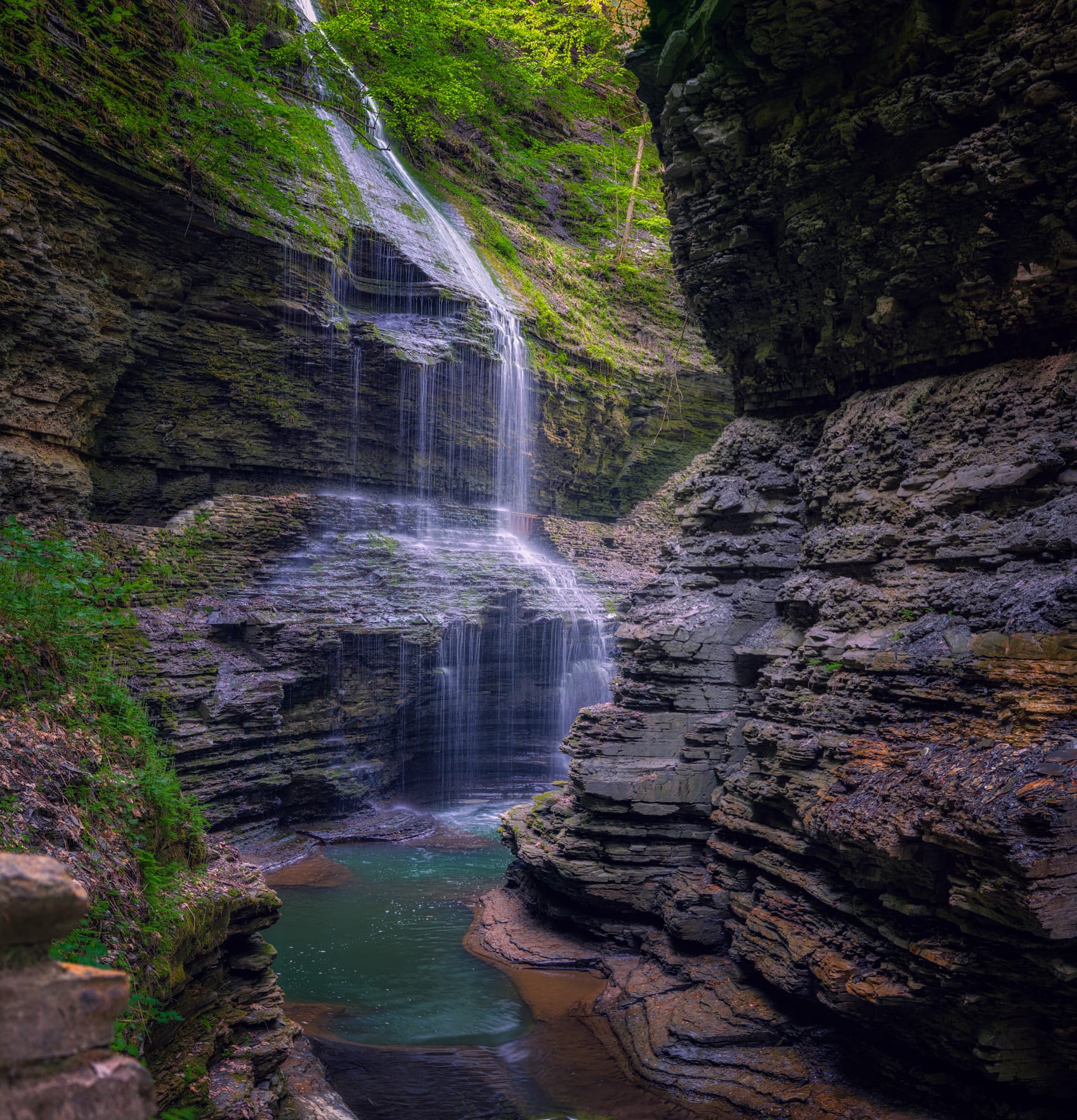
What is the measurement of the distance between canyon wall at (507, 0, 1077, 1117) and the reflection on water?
19.7 inches

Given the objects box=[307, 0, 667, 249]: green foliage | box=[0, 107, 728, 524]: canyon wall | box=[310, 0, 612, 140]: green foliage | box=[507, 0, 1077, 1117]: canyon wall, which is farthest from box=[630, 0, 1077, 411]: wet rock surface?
box=[310, 0, 612, 140]: green foliage

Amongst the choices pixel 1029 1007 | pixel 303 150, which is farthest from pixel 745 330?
pixel 303 150

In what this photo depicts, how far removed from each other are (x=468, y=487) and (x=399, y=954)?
11689mm

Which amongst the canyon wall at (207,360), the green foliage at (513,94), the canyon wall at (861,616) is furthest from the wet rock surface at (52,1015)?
the green foliage at (513,94)

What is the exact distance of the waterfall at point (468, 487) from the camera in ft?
54.3

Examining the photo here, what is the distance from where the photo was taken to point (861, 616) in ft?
23.0

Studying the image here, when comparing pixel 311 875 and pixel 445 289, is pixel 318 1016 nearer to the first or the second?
pixel 311 875

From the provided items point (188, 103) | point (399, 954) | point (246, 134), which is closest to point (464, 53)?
point (246, 134)

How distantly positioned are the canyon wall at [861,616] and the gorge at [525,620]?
0.04m

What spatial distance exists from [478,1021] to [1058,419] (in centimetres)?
731

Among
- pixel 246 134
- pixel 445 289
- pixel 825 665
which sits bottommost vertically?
pixel 825 665

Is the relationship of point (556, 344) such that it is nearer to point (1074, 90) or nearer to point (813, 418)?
point (813, 418)

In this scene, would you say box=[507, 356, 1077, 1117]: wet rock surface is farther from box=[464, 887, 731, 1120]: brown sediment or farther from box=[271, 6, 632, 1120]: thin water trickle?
box=[271, 6, 632, 1120]: thin water trickle

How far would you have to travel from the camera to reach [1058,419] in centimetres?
608
